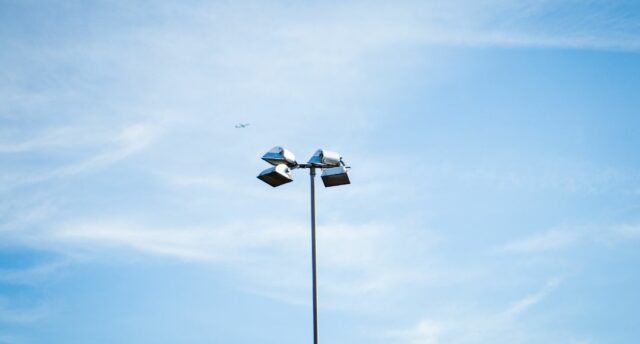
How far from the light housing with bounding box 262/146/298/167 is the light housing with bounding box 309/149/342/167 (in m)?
0.46

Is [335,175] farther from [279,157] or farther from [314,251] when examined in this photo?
[314,251]

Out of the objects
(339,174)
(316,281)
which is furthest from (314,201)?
(316,281)

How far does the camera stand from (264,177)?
41.3ft

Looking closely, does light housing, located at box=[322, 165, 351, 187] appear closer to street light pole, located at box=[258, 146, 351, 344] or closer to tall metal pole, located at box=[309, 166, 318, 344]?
street light pole, located at box=[258, 146, 351, 344]

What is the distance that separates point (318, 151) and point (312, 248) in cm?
226

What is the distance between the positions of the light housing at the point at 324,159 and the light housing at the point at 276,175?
0.64 metres

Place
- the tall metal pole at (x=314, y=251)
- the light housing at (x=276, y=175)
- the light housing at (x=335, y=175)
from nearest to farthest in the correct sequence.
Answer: the tall metal pole at (x=314, y=251) → the light housing at (x=276, y=175) → the light housing at (x=335, y=175)

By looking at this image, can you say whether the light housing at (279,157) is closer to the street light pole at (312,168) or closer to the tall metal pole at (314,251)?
the street light pole at (312,168)

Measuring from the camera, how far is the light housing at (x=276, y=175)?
12.5m

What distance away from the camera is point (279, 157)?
1295cm

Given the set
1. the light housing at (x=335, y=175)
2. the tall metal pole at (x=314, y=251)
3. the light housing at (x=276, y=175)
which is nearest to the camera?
the tall metal pole at (x=314, y=251)

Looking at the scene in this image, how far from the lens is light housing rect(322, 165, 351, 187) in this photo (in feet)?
42.2

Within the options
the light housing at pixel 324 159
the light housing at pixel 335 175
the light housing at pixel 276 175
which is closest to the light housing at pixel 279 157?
the light housing at pixel 276 175

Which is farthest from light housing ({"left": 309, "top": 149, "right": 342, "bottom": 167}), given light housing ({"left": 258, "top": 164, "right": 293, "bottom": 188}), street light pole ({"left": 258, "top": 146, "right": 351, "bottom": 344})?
light housing ({"left": 258, "top": 164, "right": 293, "bottom": 188})
